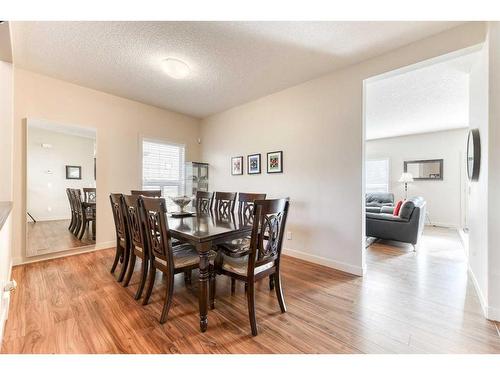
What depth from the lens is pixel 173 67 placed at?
105 inches

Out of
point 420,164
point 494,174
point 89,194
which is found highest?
point 420,164

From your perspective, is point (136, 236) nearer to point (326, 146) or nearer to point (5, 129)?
point (5, 129)

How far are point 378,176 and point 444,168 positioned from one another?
5.29 feet

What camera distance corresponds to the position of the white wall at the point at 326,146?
2.53 meters

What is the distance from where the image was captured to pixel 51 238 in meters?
3.17

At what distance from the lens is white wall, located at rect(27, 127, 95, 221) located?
3000 millimetres

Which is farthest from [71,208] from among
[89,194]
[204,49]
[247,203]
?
[204,49]

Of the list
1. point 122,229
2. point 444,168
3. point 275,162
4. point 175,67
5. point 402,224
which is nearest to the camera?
point 122,229

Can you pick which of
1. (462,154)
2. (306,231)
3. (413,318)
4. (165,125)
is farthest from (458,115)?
(165,125)

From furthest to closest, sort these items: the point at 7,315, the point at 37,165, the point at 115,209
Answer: the point at 37,165 → the point at 115,209 → the point at 7,315

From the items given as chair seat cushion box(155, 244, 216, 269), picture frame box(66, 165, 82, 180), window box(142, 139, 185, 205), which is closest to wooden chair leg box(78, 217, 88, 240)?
picture frame box(66, 165, 82, 180)
